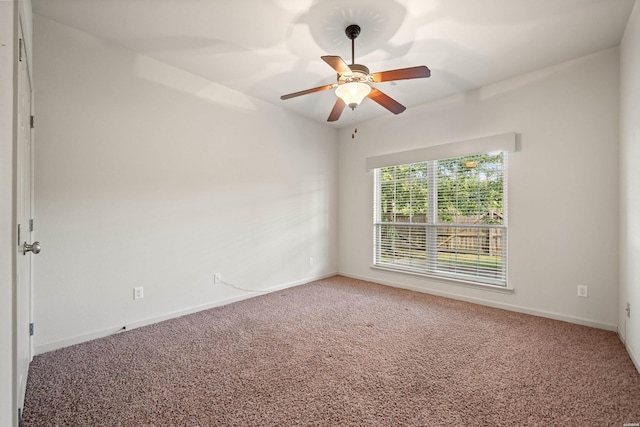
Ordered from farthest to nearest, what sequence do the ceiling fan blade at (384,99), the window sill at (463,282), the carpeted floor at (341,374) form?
the window sill at (463,282) → the ceiling fan blade at (384,99) → the carpeted floor at (341,374)

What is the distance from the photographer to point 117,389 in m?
1.91

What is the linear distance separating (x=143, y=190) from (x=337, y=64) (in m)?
2.22

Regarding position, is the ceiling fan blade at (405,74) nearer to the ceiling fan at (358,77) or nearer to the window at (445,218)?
the ceiling fan at (358,77)

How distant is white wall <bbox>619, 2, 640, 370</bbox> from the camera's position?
7.34ft

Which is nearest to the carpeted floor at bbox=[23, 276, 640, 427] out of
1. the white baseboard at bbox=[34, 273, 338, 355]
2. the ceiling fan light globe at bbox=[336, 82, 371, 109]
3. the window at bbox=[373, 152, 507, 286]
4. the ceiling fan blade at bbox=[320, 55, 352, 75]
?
the white baseboard at bbox=[34, 273, 338, 355]

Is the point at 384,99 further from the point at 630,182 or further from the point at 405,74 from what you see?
the point at 630,182

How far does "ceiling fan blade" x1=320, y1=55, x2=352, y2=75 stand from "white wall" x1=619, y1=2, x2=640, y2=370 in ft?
7.04

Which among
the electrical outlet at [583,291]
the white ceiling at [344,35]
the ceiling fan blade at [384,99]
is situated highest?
the white ceiling at [344,35]

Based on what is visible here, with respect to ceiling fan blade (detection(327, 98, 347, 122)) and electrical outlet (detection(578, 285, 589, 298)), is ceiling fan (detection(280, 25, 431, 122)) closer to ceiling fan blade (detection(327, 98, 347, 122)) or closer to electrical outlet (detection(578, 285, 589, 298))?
ceiling fan blade (detection(327, 98, 347, 122))

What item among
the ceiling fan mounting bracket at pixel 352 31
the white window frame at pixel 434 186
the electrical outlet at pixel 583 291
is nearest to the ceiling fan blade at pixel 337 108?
the ceiling fan mounting bracket at pixel 352 31

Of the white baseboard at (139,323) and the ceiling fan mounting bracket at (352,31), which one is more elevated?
the ceiling fan mounting bracket at (352,31)

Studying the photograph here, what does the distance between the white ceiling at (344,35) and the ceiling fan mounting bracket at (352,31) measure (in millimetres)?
39

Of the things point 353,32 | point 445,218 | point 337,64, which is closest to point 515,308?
point 445,218

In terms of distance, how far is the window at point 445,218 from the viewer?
3.62 metres
